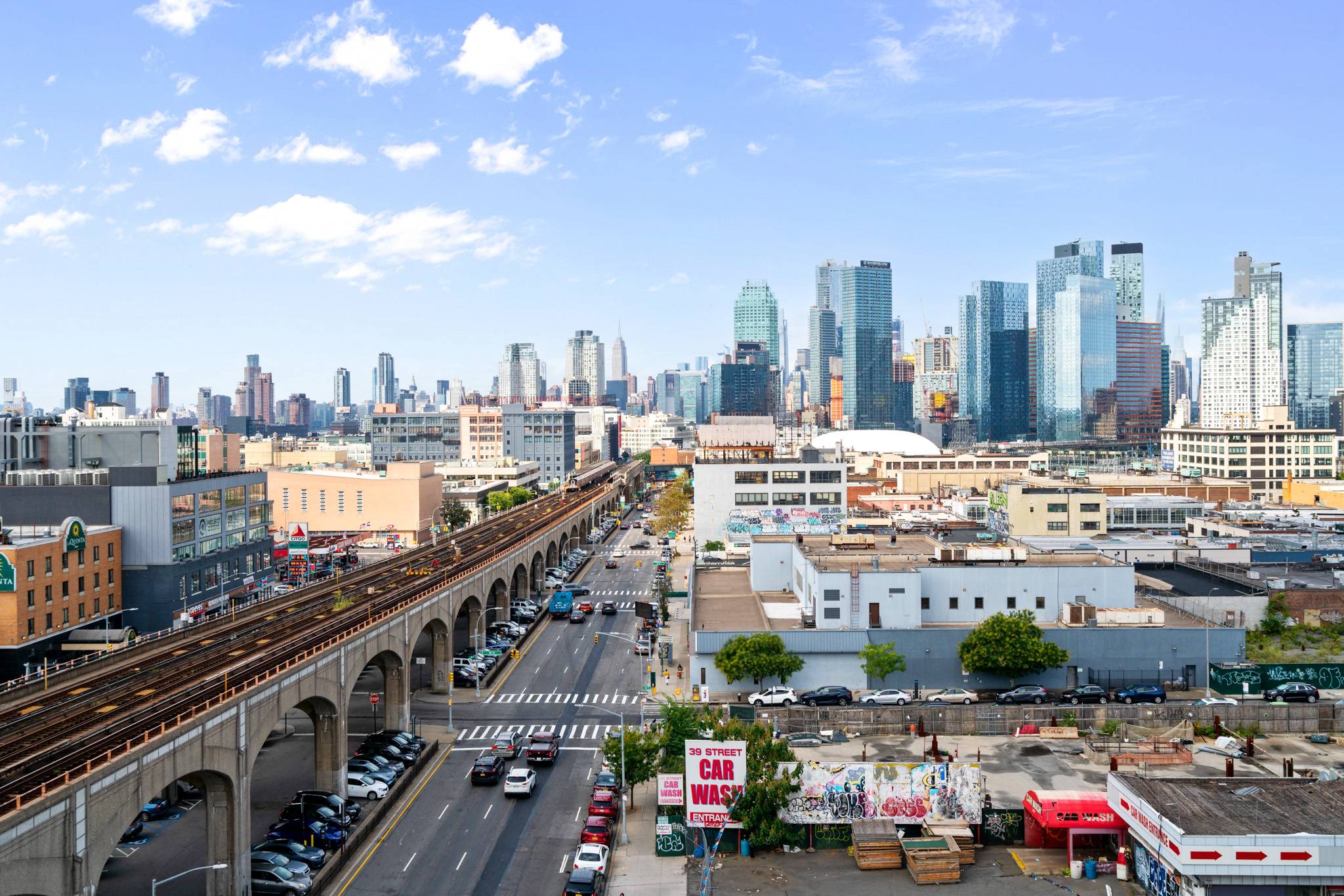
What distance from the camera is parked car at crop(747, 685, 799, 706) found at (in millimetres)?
68062

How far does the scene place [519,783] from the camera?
55.3 metres

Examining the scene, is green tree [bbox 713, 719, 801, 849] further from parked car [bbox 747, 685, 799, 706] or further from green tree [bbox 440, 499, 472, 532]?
green tree [bbox 440, 499, 472, 532]

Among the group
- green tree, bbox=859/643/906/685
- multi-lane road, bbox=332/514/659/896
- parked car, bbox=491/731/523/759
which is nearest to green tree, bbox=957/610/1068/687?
green tree, bbox=859/643/906/685

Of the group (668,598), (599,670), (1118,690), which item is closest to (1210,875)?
(1118,690)

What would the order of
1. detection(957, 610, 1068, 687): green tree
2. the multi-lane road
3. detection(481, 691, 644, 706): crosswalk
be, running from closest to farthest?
the multi-lane road → detection(957, 610, 1068, 687): green tree → detection(481, 691, 644, 706): crosswalk

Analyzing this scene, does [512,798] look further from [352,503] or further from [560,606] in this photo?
[352,503]

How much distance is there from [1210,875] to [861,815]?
47.7ft

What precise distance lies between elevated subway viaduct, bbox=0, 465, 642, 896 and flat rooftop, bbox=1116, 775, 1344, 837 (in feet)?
123

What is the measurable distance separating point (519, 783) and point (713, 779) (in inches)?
548

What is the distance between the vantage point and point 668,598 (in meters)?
117

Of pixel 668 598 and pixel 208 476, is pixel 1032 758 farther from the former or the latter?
pixel 208 476

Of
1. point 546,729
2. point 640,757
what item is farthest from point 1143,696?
point 546,729

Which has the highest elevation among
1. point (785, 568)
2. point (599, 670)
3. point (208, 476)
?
point (208, 476)

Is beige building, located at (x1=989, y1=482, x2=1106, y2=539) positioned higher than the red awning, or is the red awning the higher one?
beige building, located at (x1=989, y1=482, x2=1106, y2=539)
